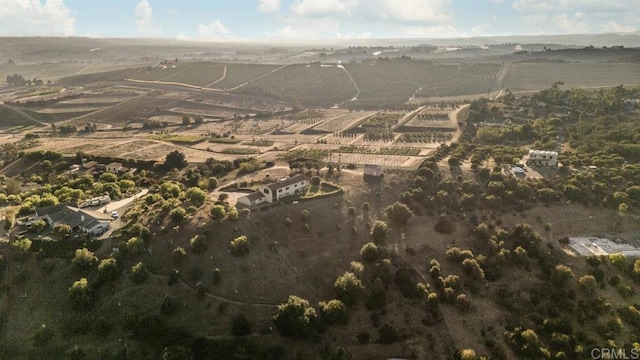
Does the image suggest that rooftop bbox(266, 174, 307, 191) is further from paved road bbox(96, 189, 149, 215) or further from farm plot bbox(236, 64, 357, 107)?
farm plot bbox(236, 64, 357, 107)

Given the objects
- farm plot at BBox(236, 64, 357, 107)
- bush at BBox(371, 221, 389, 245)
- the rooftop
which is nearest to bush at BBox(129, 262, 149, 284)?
the rooftop

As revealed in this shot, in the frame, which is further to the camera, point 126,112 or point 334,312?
point 126,112

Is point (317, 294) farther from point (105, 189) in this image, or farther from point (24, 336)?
point (105, 189)

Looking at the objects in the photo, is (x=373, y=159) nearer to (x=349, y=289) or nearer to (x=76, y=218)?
(x=349, y=289)

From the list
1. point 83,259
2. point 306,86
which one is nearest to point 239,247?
point 83,259

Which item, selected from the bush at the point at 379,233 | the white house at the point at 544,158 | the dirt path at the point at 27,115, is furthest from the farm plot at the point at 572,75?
the dirt path at the point at 27,115

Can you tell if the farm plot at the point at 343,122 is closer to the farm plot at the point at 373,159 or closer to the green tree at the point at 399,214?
the farm plot at the point at 373,159
